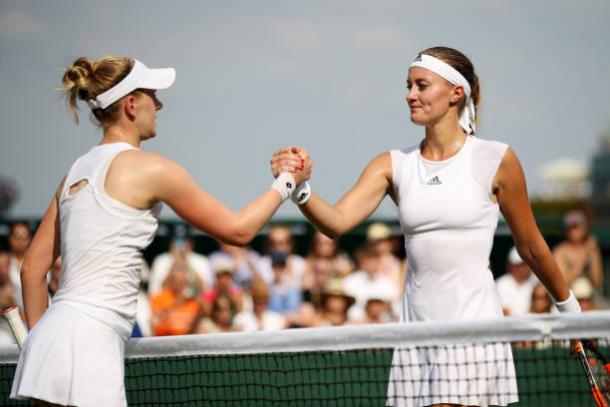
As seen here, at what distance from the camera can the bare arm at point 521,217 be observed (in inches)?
208

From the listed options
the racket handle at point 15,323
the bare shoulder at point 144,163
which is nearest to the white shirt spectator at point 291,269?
the racket handle at point 15,323

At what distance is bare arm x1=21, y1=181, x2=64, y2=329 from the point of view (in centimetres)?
486

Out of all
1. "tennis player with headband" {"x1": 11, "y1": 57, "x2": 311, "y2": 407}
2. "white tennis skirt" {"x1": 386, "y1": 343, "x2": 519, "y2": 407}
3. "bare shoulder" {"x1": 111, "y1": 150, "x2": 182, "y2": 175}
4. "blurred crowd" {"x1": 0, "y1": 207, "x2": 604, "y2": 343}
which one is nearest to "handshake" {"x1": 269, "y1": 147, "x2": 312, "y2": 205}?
"tennis player with headband" {"x1": 11, "y1": 57, "x2": 311, "y2": 407}

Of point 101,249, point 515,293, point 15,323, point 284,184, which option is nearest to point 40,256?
point 15,323

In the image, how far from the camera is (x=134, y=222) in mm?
4484

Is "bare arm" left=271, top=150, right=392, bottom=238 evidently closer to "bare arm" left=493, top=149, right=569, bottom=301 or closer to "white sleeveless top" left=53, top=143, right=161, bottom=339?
"bare arm" left=493, top=149, right=569, bottom=301

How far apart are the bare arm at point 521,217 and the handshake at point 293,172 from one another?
2.85 ft

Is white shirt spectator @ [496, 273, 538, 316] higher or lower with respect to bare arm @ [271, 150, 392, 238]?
higher

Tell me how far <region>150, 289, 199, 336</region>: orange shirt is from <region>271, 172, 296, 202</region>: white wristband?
6.87 metres

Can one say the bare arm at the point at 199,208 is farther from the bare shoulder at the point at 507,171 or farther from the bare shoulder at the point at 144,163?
the bare shoulder at the point at 507,171

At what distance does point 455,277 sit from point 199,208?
135cm

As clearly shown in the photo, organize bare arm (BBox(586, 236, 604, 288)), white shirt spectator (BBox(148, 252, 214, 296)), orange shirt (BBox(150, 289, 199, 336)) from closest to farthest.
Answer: orange shirt (BBox(150, 289, 199, 336)) < white shirt spectator (BBox(148, 252, 214, 296)) < bare arm (BBox(586, 236, 604, 288))

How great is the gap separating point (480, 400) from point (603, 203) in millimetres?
42009

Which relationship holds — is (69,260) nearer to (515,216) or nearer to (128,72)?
(128,72)
